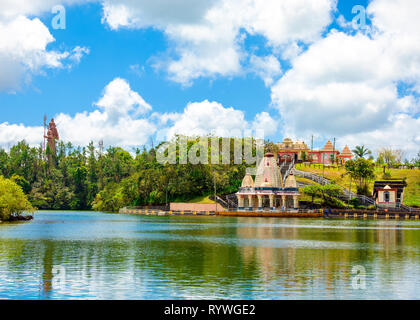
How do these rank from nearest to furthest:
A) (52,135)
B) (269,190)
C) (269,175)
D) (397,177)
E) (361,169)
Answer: (269,190) < (269,175) < (361,169) < (397,177) < (52,135)

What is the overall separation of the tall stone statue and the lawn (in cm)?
8251

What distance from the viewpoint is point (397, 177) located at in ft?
380

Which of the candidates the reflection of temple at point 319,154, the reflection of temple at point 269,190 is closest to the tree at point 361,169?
the reflection of temple at point 269,190

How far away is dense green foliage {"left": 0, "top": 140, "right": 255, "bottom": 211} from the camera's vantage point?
11150 cm

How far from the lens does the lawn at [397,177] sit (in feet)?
331

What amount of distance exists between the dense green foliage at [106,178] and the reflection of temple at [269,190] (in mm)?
9599

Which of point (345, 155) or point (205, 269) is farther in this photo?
point (345, 155)

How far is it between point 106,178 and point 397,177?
254ft

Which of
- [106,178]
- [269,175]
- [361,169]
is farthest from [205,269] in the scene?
[106,178]

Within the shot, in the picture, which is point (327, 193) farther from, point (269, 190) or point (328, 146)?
point (328, 146)

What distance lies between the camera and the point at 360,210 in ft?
296
